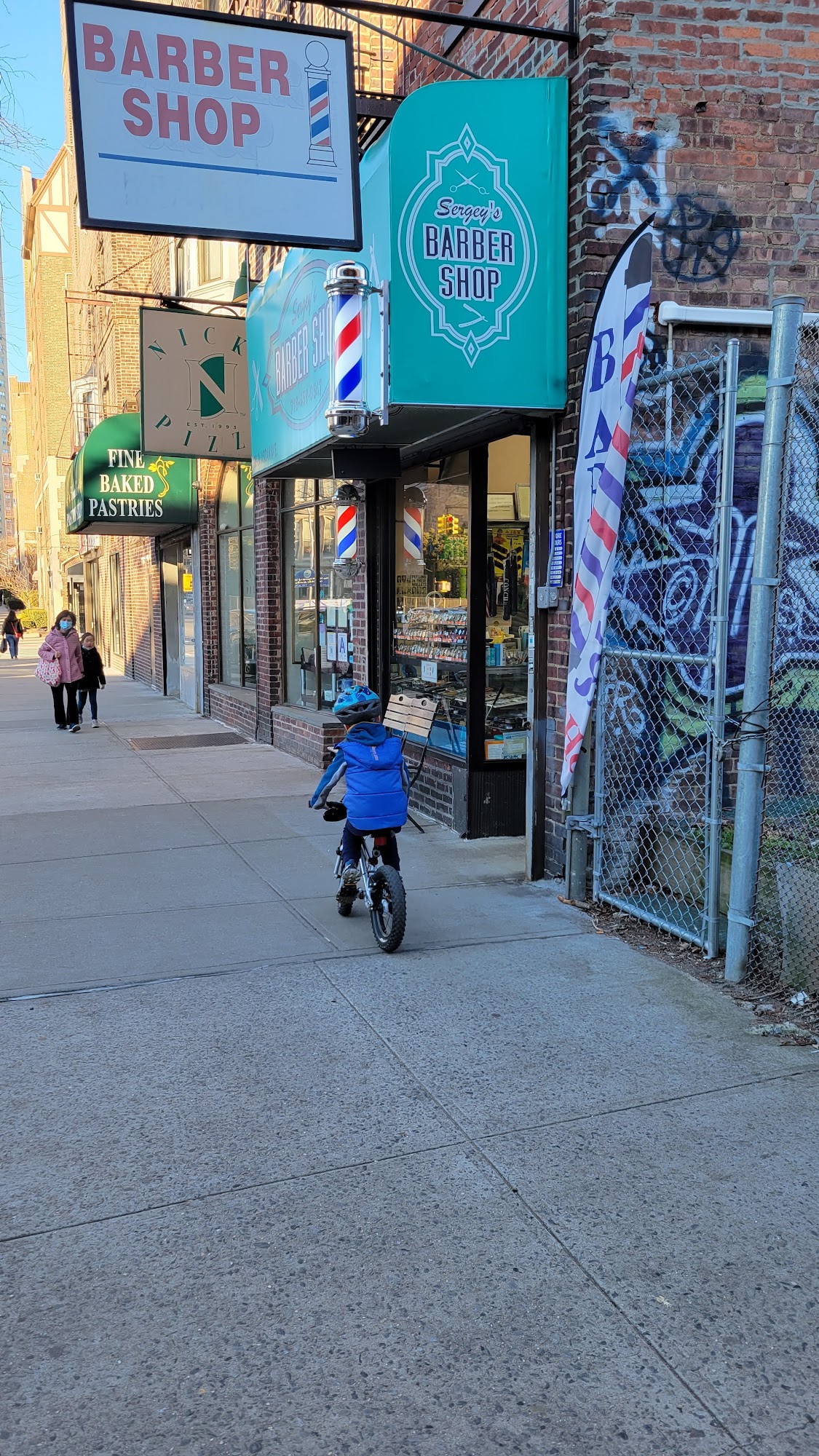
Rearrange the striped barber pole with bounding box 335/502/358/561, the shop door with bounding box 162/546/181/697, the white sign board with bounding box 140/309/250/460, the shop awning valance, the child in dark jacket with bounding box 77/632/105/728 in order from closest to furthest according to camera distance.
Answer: the shop awning valance < the striped barber pole with bounding box 335/502/358/561 < the white sign board with bounding box 140/309/250/460 < the child in dark jacket with bounding box 77/632/105/728 < the shop door with bounding box 162/546/181/697

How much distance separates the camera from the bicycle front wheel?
18.0ft

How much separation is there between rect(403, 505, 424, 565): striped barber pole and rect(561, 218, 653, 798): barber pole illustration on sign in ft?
9.17

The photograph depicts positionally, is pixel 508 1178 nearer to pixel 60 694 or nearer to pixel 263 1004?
pixel 263 1004

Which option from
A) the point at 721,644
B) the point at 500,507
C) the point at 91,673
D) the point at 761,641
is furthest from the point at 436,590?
the point at 91,673

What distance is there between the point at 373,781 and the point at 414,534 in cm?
373

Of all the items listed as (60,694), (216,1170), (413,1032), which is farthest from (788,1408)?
(60,694)

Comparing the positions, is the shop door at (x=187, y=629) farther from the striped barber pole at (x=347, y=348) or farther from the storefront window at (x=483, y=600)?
the striped barber pole at (x=347, y=348)

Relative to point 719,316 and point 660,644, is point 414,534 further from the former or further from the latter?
point 719,316

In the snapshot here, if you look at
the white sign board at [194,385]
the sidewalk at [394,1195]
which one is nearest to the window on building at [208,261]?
the white sign board at [194,385]

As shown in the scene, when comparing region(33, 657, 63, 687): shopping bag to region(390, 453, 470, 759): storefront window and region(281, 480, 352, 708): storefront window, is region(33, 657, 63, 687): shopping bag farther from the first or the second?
region(390, 453, 470, 759): storefront window

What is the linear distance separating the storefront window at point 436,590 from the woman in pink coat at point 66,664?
23.0 ft

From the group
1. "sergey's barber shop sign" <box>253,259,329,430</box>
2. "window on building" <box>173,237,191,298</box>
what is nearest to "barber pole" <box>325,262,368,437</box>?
"sergey's barber shop sign" <box>253,259,329,430</box>

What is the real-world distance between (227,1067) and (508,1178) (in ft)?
4.31

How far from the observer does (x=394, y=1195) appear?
340cm
